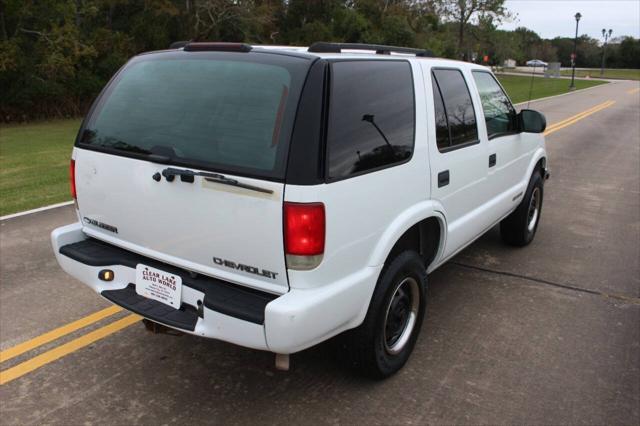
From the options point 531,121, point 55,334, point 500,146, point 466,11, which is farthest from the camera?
point 466,11

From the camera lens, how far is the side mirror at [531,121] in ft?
17.4

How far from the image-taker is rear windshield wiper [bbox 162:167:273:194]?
2.81 meters

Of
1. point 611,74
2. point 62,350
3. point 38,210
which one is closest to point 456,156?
point 62,350

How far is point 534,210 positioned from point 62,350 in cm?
489

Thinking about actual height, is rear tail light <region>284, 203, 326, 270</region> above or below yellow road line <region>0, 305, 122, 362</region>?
above

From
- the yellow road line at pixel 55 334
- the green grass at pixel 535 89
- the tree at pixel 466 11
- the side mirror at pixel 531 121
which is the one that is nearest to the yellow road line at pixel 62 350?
the yellow road line at pixel 55 334

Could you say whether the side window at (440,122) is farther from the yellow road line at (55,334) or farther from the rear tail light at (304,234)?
the yellow road line at (55,334)

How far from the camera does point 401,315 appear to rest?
3.70m

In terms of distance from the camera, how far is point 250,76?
303 centimetres

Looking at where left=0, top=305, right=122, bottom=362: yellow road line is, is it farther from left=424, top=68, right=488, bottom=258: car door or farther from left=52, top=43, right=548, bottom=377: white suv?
left=424, top=68, right=488, bottom=258: car door

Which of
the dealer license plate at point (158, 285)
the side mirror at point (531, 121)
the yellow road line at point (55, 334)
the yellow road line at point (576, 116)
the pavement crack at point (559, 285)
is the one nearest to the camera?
the dealer license plate at point (158, 285)

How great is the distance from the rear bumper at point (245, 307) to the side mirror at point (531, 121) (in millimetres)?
2890

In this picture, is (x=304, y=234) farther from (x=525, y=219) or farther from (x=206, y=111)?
(x=525, y=219)

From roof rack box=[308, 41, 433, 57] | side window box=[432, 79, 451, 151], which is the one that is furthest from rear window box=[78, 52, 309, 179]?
side window box=[432, 79, 451, 151]
